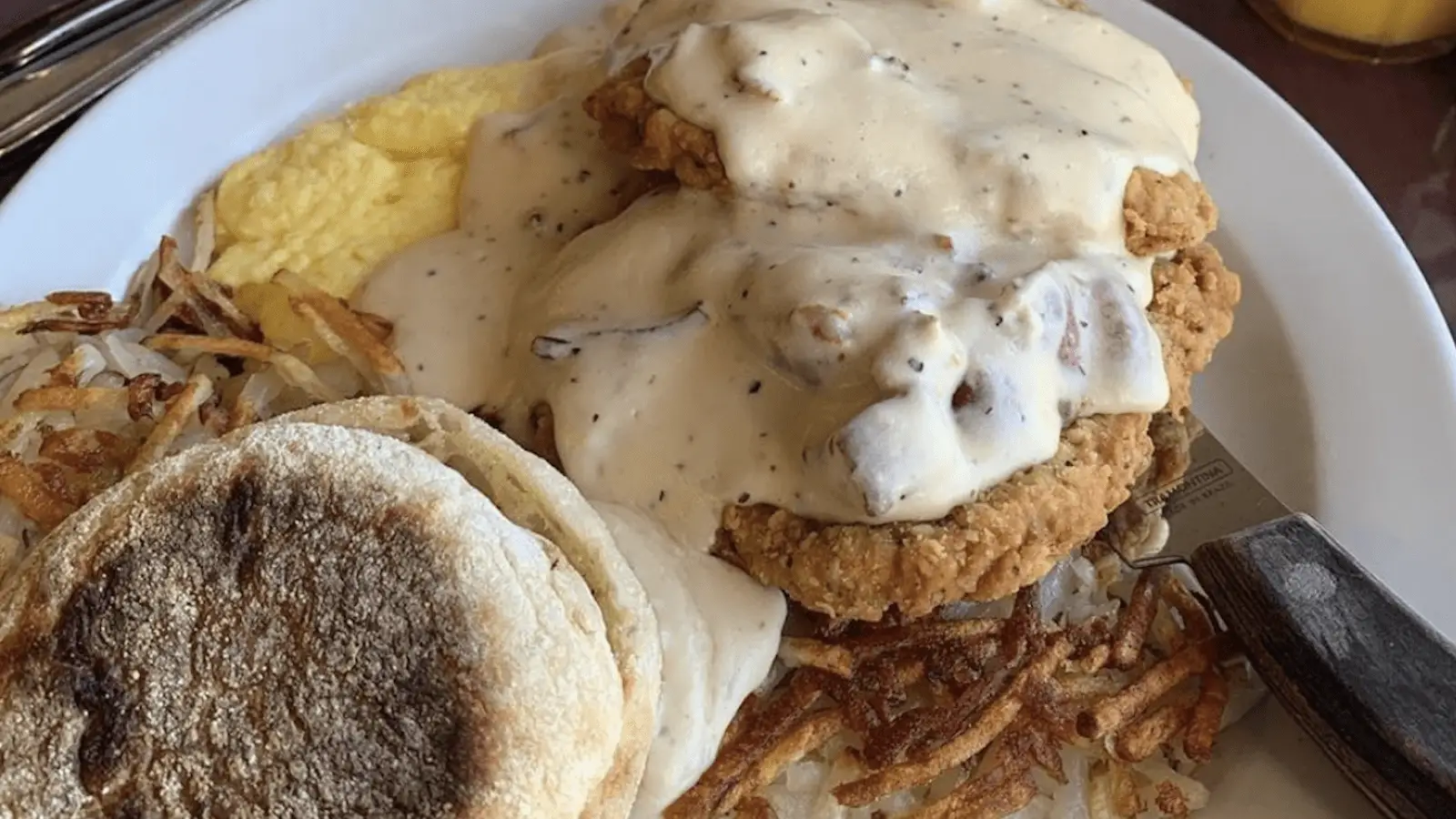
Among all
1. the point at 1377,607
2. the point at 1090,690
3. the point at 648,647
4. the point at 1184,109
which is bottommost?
the point at 1090,690

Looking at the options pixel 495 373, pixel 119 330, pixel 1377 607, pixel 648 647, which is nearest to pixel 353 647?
pixel 648 647

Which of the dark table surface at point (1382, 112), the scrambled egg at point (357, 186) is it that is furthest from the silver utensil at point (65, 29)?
the scrambled egg at point (357, 186)

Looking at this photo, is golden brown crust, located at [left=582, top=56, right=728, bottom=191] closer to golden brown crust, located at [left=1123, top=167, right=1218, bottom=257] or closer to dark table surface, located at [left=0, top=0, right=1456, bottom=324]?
golden brown crust, located at [left=1123, top=167, right=1218, bottom=257]

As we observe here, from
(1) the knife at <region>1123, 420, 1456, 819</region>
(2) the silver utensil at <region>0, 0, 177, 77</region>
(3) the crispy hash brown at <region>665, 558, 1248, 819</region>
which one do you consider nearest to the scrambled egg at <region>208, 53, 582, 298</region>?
(2) the silver utensil at <region>0, 0, 177, 77</region>

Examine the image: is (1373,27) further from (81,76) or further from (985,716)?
(81,76)

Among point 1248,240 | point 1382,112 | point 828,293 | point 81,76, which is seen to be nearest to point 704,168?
point 828,293

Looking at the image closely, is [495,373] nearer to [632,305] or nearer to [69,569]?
[632,305]
